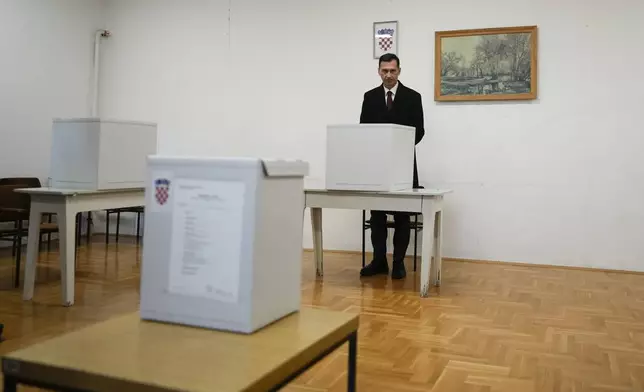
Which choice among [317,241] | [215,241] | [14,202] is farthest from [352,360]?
[14,202]

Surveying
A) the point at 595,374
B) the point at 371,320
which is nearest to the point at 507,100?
the point at 371,320

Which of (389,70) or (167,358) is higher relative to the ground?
(389,70)

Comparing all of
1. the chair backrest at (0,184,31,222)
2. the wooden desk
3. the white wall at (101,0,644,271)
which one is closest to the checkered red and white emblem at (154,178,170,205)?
the wooden desk

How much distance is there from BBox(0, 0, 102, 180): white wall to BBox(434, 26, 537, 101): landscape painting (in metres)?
3.95

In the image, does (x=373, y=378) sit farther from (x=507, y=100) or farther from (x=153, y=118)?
(x=153, y=118)

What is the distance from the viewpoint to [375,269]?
4645mm

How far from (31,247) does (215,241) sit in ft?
9.28

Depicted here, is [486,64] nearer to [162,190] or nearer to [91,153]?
[91,153]

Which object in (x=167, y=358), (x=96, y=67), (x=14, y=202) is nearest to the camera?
(x=167, y=358)

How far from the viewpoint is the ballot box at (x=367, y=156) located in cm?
381

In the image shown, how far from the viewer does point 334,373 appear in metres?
2.31

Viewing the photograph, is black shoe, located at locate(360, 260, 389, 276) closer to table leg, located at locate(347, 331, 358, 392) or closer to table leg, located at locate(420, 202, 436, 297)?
table leg, located at locate(420, 202, 436, 297)

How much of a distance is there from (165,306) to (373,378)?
1324 millimetres

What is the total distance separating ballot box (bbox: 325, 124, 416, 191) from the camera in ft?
12.5
